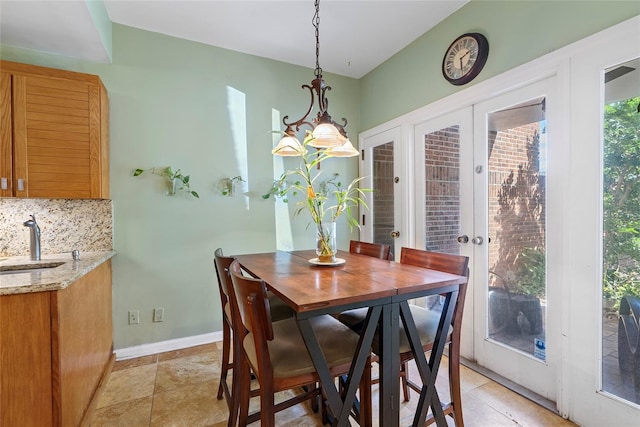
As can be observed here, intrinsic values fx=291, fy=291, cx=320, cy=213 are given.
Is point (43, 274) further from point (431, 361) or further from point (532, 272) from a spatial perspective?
point (532, 272)

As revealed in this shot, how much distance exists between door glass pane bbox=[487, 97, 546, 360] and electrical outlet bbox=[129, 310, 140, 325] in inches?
115

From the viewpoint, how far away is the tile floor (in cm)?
172

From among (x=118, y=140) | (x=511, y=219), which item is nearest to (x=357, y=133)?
(x=511, y=219)

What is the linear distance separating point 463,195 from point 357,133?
65.4 inches

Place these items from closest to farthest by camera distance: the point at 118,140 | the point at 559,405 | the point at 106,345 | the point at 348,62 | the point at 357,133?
1. the point at 559,405
2. the point at 106,345
3. the point at 118,140
4. the point at 348,62
5. the point at 357,133

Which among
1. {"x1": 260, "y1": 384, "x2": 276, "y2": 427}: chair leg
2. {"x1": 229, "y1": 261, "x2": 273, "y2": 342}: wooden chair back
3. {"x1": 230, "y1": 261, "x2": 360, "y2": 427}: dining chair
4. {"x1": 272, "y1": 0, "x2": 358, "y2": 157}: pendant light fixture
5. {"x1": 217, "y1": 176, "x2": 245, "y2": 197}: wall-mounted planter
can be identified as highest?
{"x1": 272, "y1": 0, "x2": 358, "y2": 157}: pendant light fixture

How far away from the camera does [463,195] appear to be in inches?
93.6

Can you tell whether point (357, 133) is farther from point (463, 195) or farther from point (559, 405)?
point (559, 405)

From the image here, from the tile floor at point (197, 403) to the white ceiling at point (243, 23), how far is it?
2542mm

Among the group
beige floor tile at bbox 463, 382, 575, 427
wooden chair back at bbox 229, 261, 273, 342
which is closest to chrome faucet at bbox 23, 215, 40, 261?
wooden chair back at bbox 229, 261, 273, 342

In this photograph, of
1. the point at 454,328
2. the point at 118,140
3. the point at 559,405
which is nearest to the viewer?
the point at 454,328

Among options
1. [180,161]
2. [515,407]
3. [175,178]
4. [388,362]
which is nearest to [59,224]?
[175,178]

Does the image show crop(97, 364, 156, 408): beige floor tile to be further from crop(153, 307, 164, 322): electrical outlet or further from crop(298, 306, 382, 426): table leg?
crop(298, 306, 382, 426): table leg

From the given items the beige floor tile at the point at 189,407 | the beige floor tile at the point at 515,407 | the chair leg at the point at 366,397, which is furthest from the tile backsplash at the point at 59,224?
the beige floor tile at the point at 515,407
